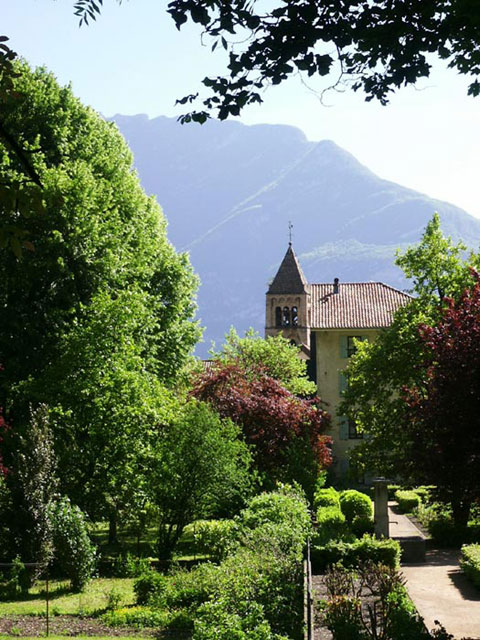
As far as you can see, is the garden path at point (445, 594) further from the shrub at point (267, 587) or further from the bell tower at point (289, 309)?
the bell tower at point (289, 309)

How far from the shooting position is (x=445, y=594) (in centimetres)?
1611

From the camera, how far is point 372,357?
28297mm

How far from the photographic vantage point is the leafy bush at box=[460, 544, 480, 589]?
1672 centimetres

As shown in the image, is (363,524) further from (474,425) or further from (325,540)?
(474,425)

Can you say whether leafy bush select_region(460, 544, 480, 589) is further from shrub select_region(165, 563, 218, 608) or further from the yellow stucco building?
the yellow stucco building

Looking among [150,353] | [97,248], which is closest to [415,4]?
[97,248]

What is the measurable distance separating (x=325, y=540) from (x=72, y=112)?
622 inches

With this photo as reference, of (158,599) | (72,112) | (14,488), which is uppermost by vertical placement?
(72,112)

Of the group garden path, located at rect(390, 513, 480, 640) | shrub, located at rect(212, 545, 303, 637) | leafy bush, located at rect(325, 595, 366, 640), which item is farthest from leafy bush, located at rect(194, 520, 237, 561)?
leafy bush, located at rect(325, 595, 366, 640)

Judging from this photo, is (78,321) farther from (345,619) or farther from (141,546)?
(345,619)

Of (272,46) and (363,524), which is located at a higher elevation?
(272,46)

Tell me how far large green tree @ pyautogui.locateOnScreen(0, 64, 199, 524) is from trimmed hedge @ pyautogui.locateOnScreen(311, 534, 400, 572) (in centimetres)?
524

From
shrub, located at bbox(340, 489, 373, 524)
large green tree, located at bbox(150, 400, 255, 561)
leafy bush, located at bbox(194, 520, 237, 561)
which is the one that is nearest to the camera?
leafy bush, located at bbox(194, 520, 237, 561)

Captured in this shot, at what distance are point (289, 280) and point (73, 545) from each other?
5033 cm
